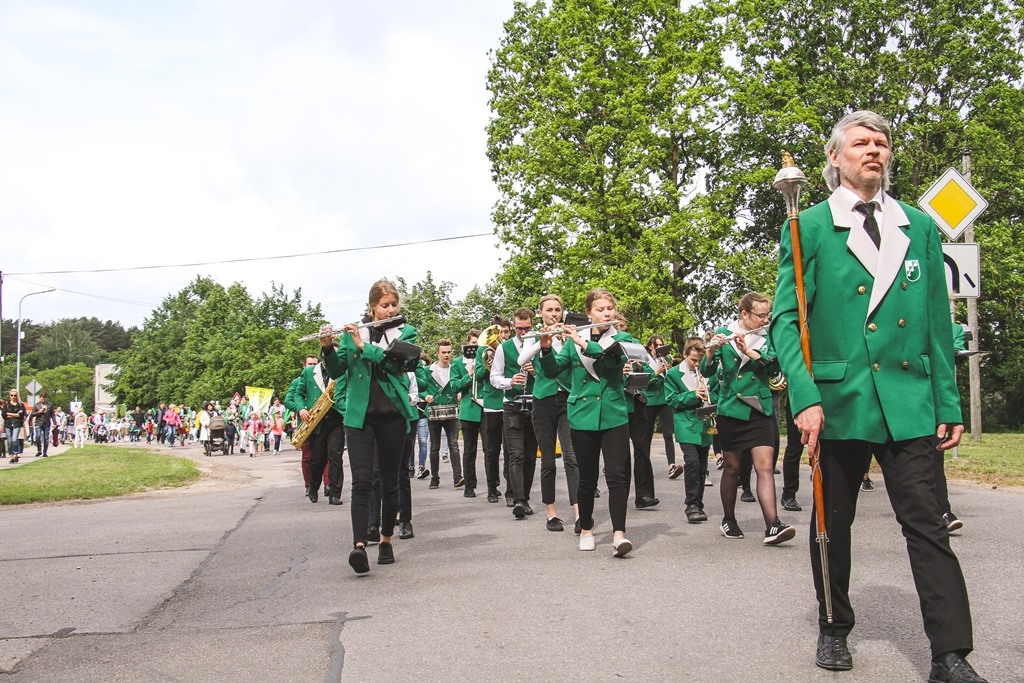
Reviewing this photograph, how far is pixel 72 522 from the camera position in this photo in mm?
10766

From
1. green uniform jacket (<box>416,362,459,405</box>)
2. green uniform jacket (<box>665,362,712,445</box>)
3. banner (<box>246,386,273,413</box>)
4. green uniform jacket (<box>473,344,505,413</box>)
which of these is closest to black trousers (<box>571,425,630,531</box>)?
green uniform jacket (<box>665,362,712,445</box>)

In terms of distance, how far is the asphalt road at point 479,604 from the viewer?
4457mm

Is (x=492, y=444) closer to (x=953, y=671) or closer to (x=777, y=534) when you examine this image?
(x=777, y=534)

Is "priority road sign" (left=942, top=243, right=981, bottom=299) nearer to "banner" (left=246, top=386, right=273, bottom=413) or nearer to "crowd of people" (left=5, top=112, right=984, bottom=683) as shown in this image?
"crowd of people" (left=5, top=112, right=984, bottom=683)

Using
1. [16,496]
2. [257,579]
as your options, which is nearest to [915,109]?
[16,496]

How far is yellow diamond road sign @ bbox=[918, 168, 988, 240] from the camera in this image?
1184 cm

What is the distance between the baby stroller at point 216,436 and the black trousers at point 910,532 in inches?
1171

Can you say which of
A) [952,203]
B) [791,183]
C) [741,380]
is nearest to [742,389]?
[741,380]

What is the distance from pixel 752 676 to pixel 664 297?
89.8 ft

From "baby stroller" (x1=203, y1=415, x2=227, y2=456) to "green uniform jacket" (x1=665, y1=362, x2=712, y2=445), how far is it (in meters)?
23.7

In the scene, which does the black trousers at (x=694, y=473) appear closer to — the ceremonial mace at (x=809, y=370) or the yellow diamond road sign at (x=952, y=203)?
the yellow diamond road sign at (x=952, y=203)

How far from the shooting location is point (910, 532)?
12.9ft

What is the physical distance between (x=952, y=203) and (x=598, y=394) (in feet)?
22.2

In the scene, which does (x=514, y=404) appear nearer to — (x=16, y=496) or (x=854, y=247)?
(x=854, y=247)
